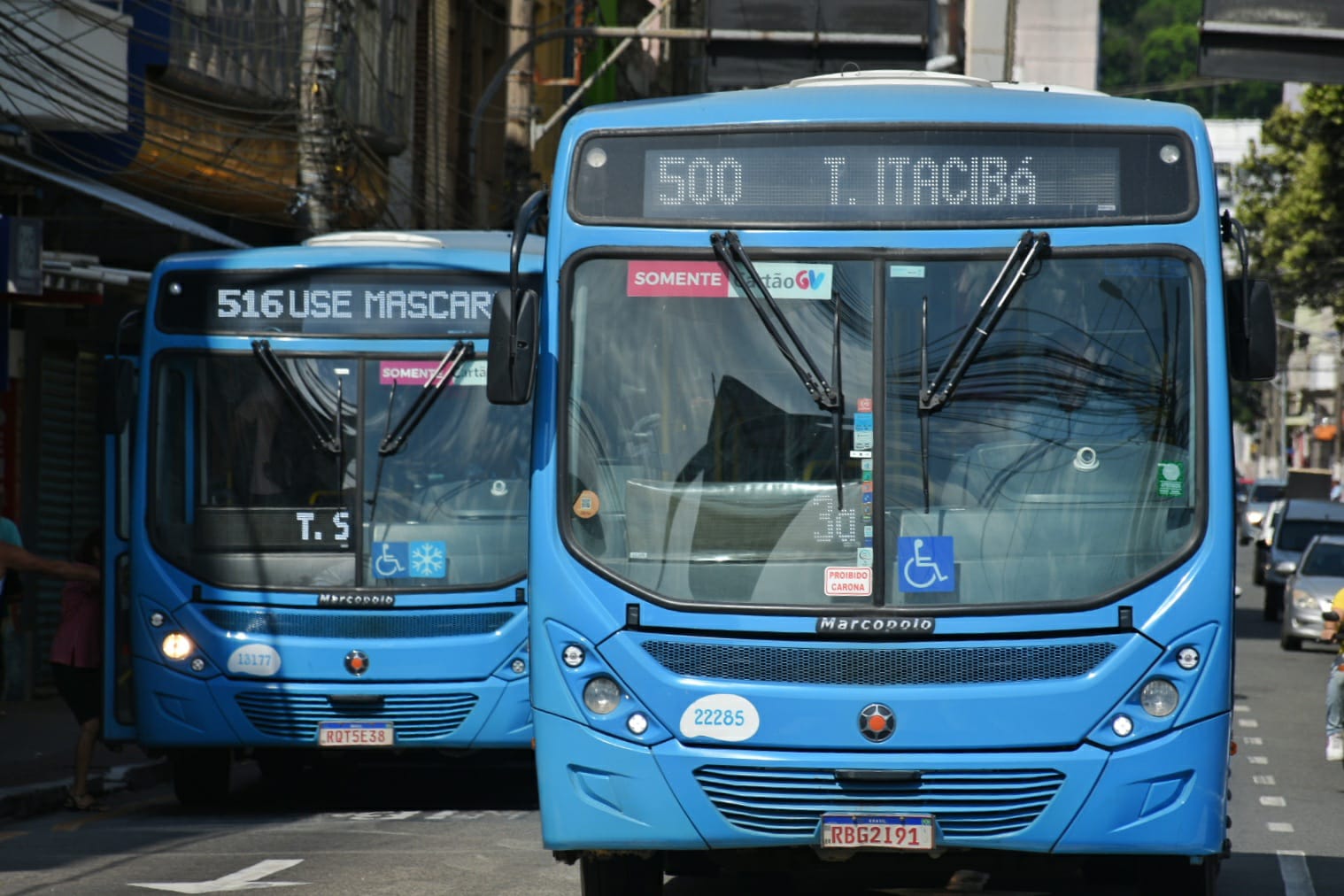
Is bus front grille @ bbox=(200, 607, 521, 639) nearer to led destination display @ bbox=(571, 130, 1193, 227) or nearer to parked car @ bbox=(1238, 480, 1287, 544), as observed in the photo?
led destination display @ bbox=(571, 130, 1193, 227)

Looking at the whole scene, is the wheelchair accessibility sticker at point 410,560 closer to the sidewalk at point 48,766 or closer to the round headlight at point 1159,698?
the sidewalk at point 48,766

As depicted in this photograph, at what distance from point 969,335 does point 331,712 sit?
227 inches

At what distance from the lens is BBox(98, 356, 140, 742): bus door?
41.4 feet

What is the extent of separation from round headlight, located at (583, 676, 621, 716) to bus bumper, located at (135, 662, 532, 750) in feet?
15.6

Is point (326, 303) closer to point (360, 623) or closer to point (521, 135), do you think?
point (360, 623)

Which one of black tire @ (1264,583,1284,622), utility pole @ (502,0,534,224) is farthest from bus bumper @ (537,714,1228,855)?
black tire @ (1264,583,1284,622)

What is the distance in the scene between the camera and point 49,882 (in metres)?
9.84

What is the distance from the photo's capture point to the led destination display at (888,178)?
307 inches

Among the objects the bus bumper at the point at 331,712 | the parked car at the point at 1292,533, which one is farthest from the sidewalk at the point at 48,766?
the parked car at the point at 1292,533

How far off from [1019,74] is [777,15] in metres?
21.8

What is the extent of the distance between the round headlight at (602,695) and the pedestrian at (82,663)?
20.6ft

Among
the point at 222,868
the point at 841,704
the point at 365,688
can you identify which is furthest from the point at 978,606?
the point at 365,688

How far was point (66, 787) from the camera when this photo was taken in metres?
13.7

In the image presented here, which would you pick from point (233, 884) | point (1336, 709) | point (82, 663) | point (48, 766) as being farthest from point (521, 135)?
point (233, 884)
